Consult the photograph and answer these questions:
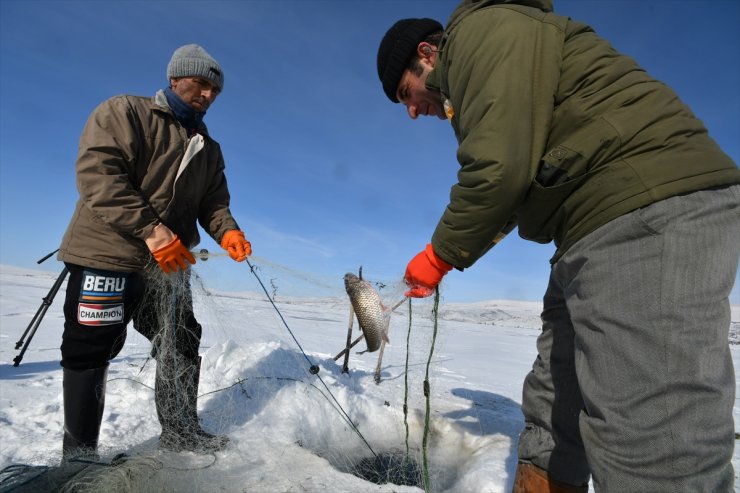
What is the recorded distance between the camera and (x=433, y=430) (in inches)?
145

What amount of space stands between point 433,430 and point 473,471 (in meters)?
0.99

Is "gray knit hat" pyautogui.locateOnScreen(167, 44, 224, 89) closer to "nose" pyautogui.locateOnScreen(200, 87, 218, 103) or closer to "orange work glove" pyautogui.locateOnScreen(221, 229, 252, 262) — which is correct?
"nose" pyautogui.locateOnScreen(200, 87, 218, 103)

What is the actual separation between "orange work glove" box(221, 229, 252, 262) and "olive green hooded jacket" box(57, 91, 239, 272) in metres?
0.26

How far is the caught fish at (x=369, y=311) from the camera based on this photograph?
10.2ft

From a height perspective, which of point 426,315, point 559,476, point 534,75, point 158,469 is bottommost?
point 158,469

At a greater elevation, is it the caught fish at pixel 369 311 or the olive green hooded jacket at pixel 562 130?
the olive green hooded jacket at pixel 562 130

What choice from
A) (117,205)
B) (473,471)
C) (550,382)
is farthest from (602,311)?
(117,205)

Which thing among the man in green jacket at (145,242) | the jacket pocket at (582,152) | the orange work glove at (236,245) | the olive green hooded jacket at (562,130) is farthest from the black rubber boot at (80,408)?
the jacket pocket at (582,152)

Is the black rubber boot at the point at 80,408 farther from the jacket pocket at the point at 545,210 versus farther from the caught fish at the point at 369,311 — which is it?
the jacket pocket at the point at 545,210

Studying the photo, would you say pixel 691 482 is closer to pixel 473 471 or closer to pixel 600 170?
pixel 600 170

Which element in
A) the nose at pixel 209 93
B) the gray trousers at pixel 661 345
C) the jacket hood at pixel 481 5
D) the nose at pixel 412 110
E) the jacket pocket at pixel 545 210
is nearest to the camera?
the gray trousers at pixel 661 345

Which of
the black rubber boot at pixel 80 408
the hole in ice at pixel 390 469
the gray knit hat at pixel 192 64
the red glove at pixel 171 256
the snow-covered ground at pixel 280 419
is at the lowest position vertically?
the hole in ice at pixel 390 469

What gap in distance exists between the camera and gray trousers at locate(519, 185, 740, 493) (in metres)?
1.12

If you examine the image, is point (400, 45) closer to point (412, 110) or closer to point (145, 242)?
point (412, 110)
